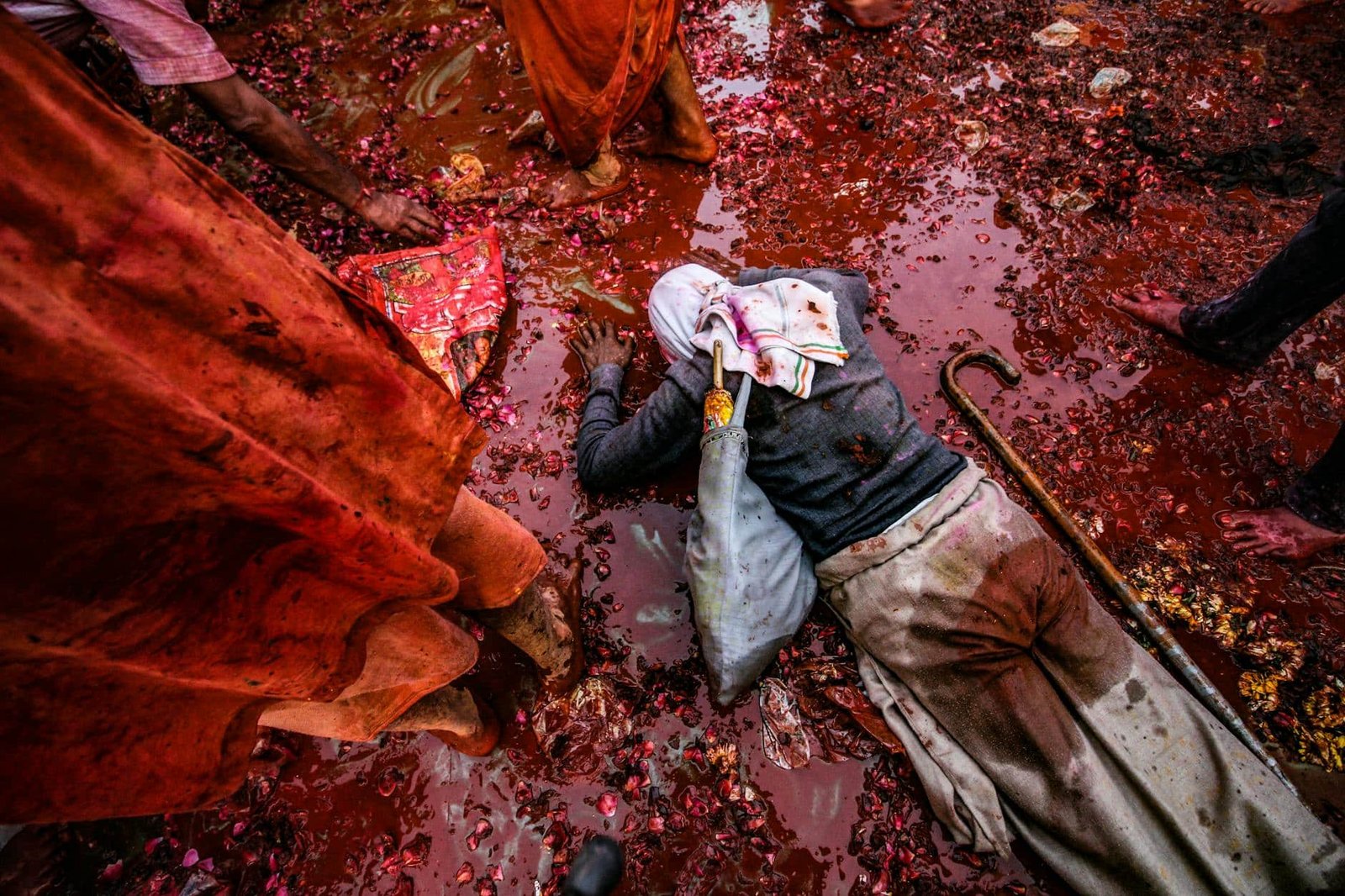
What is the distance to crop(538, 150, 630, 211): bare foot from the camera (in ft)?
14.3

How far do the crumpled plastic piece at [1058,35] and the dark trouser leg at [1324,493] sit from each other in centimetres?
407

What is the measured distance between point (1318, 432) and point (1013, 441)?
169cm

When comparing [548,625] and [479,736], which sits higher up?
[548,625]

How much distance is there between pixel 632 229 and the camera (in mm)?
4316

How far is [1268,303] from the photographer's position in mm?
3164

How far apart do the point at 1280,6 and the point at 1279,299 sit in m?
4.04

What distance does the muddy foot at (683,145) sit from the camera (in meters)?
4.45

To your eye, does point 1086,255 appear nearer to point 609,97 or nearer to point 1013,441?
point 1013,441

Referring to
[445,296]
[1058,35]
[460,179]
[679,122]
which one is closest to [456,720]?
[445,296]

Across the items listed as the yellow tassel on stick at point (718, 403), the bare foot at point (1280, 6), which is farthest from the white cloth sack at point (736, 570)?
the bare foot at point (1280, 6)

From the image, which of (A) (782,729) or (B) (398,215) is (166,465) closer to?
(A) (782,729)

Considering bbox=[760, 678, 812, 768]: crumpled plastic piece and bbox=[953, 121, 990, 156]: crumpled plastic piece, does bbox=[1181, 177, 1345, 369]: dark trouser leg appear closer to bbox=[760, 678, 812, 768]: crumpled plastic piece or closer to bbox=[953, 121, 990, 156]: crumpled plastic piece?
bbox=[953, 121, 990, 156]: crumpled plastic piece

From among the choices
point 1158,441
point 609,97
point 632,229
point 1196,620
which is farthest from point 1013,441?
point 609,97

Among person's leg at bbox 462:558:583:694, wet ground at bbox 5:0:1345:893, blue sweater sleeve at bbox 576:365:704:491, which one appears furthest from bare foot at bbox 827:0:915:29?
person's leg at bbox 462:558:583:694
